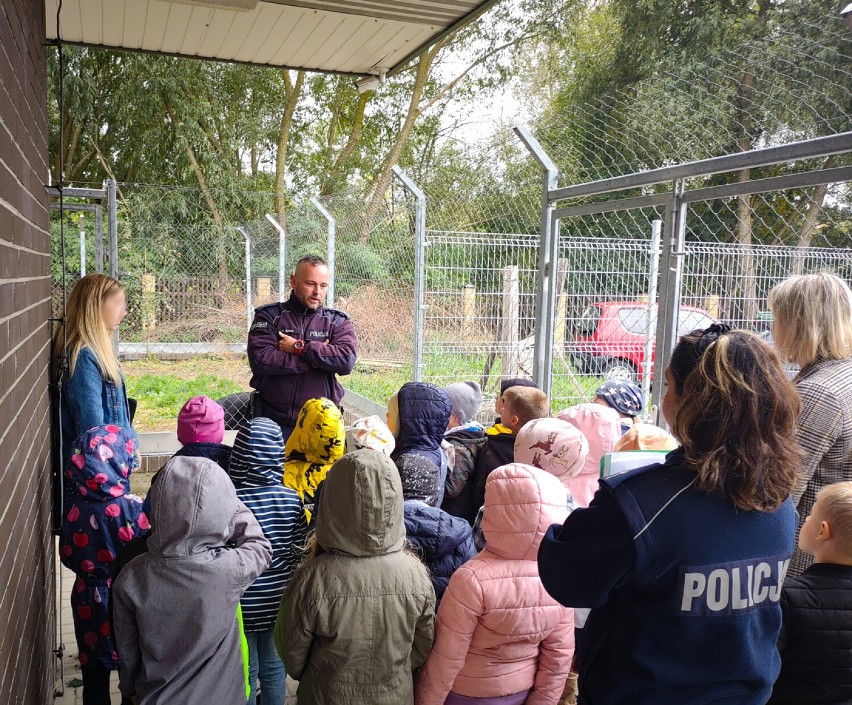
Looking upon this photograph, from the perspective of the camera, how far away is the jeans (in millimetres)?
2832

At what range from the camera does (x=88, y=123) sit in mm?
17391

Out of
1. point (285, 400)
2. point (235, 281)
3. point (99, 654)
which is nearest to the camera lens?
point (99, 654)

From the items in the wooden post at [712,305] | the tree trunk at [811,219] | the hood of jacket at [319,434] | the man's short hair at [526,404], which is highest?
the tree trunk at [811,219]

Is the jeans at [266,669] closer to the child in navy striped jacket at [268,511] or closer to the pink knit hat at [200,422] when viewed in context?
the child in navy striped jacket at [268,511]

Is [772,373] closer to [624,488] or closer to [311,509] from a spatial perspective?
[624,488]

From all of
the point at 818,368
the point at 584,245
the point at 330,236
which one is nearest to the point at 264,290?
the point at 330,236

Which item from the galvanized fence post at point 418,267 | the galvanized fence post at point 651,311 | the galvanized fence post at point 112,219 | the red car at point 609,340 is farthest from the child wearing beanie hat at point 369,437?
the galvanized fence post at point 112,219

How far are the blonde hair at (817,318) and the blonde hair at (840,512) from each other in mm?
595

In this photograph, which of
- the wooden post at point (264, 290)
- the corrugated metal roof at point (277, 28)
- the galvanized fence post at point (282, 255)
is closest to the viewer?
the corrugated metal roof at point (277, 28)

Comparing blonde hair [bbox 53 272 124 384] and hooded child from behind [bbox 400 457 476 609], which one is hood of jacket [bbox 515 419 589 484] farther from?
blonde hair [bbox 53 272 124 384]

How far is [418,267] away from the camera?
5988 mm

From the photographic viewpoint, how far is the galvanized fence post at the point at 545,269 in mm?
4198

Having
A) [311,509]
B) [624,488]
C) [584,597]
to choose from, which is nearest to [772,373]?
[624,488]

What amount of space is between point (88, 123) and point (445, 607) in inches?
711
